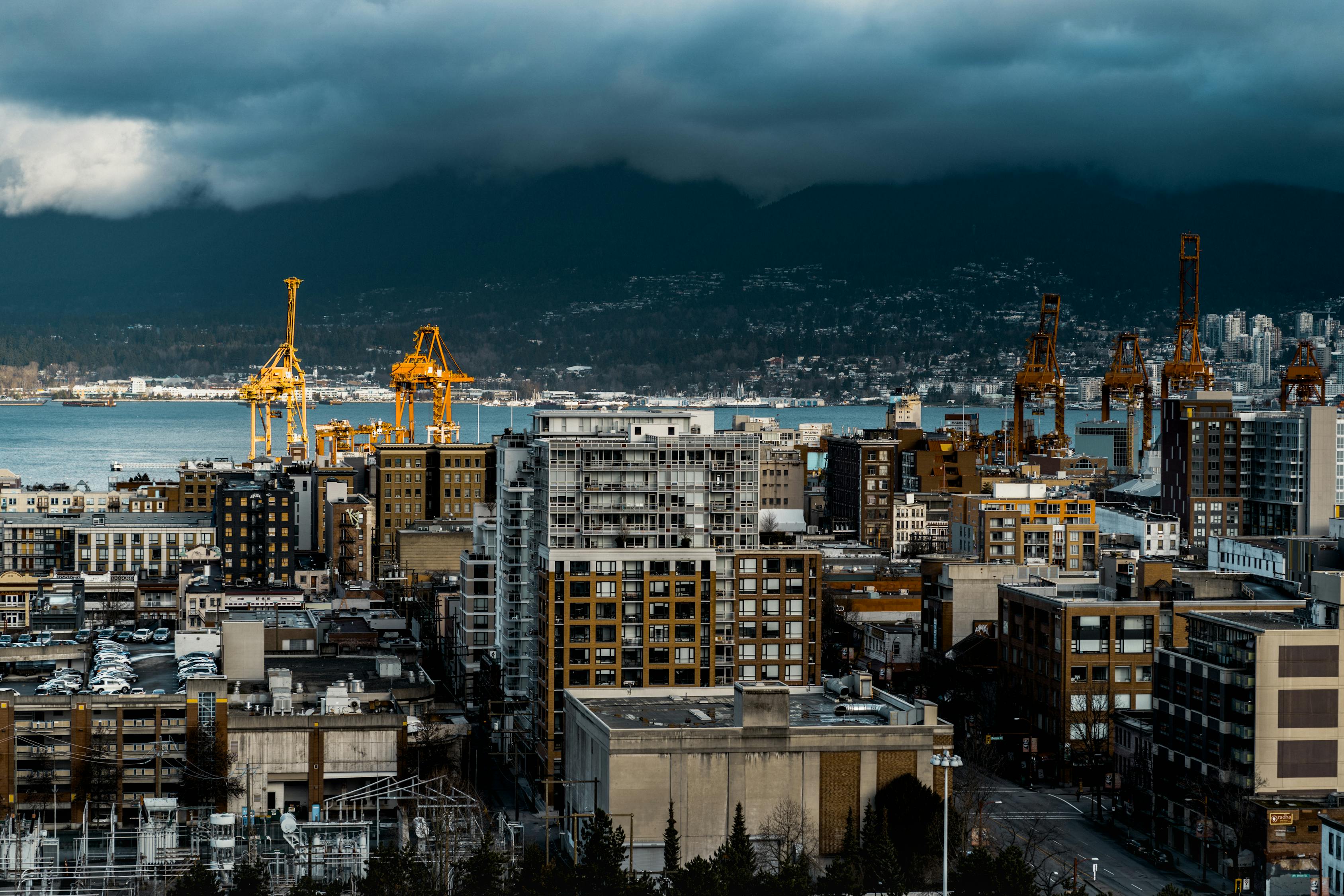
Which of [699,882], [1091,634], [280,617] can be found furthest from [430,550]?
[699,882]

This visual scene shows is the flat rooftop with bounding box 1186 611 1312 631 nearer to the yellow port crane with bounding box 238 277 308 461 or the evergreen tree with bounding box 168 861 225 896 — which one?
the evergreen tree with bounding box 168 861 225 896

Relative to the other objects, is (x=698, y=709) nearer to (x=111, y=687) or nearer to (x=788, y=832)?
(x=788, y=832)

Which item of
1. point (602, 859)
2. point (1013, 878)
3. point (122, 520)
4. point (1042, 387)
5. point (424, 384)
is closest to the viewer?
point (1013, 878)

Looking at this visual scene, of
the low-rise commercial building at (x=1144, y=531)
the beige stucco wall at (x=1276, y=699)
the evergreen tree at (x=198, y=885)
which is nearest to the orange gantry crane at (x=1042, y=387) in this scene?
the low-rise commercial building at (x=1144, y=531)

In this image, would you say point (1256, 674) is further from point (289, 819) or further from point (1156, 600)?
point (289, 819)

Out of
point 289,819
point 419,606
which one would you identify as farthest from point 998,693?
point 419,606

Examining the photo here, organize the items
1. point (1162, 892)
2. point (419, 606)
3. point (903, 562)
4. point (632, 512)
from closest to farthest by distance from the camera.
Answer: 1. point (1162, 892)
2. point (632, 512)
3. point (419, 606)
4. point (903, 562)
